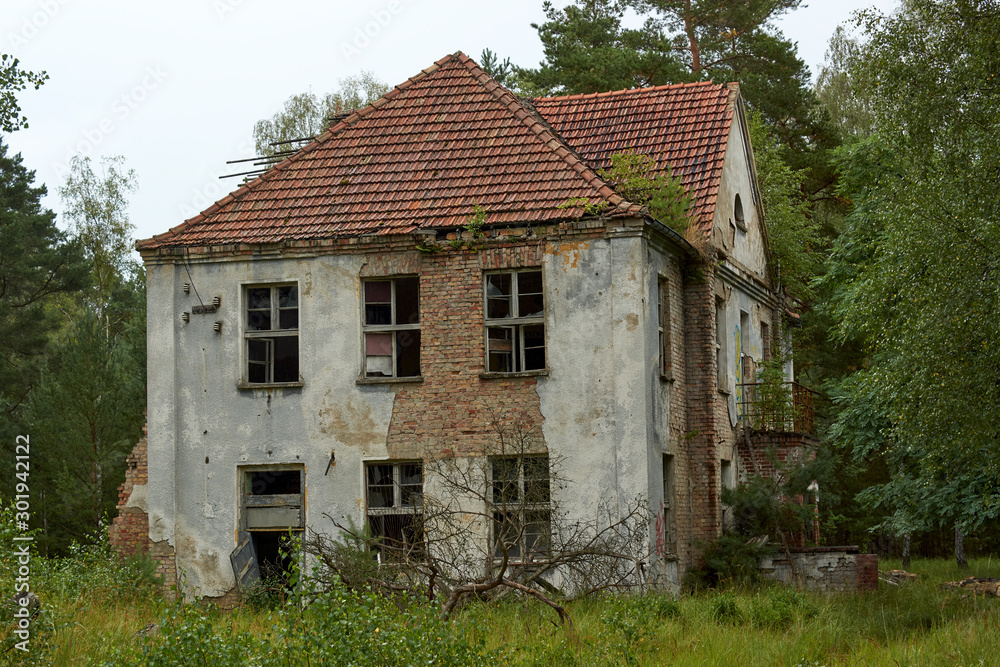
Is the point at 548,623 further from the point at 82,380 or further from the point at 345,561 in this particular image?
the point at 82,380

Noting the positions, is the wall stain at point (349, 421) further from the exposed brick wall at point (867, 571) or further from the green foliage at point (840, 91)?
the green foliage at point (840, 91)

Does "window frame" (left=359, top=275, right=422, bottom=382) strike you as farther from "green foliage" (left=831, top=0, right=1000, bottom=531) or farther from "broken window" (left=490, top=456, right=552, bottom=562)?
"green foliage" (left=831, top=0, right=1000, bottom=531)

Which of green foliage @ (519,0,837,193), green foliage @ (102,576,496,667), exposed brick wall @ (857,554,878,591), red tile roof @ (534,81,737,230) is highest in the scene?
green foliage @ (519,0,837,193)

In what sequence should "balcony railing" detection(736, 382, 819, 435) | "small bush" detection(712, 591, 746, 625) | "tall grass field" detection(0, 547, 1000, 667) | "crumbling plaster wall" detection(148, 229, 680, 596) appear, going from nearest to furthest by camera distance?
"tall grass field" detection(0, 547, 1000, 667) → "small bush" detection(712, 591, 746, 625) → "crumbling plaster wall" detection(148, 229, 680, 596) → "balcony railing" detection(736, 382, 819, 435)

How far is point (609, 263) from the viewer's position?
18.1 metres

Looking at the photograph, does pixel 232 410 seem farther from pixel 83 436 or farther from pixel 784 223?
pixel 784 223

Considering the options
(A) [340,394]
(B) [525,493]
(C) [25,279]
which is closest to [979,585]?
(B) [525,493]

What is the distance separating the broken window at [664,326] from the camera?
19531mm

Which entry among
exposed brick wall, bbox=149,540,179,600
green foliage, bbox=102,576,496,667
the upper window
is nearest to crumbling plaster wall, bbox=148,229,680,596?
exposed brick wall, bbox=149,540,179,600

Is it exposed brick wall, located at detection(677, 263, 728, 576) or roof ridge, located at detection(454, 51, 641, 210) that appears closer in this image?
roof ridge, located at detection(454, 51, 641, 210)

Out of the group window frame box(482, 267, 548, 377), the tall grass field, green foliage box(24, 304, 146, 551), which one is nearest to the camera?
the tall grass field

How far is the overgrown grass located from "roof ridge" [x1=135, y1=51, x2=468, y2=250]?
5826 millimetres

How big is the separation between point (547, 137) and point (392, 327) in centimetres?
415

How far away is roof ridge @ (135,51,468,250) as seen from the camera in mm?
19906
